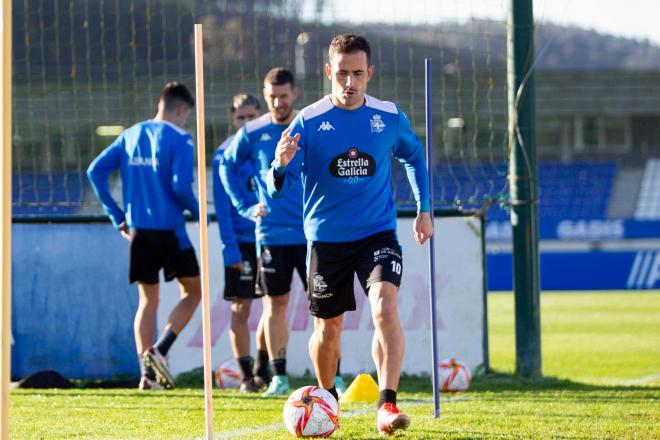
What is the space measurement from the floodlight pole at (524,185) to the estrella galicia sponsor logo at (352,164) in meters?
3.21

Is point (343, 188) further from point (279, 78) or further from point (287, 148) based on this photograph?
point (279, 78)

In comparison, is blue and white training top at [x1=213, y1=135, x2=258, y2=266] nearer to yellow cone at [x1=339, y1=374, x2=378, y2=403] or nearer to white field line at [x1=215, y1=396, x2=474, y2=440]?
yellow cone at [x1=339, y1=374, x2=378, y2=403]

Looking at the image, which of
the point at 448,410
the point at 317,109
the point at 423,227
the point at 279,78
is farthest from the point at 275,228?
the point at 423,227

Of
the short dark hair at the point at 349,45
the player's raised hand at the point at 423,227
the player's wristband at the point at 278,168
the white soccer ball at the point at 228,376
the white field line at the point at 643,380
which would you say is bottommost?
the white field line at the point at 643,380

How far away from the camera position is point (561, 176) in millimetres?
30141

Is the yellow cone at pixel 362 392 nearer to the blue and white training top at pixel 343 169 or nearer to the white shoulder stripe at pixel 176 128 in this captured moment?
the blue and white training top at pixel 343 169

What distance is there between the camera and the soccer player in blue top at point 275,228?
307 inches

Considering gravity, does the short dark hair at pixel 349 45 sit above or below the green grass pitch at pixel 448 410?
above

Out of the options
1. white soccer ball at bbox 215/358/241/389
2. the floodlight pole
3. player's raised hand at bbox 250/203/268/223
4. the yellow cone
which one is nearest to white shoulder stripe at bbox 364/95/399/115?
player's raised hand at bbox 250/203/268/223

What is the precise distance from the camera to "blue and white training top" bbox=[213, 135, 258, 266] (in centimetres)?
820

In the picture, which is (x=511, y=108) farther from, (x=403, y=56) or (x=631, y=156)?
(x=631, y=156)

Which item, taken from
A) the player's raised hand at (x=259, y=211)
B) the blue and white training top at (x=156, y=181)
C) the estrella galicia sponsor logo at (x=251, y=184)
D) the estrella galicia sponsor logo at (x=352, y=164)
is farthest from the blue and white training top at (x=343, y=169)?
the blue and white training top at (x=156, y=181)

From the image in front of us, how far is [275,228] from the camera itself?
7.85 m

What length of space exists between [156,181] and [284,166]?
3.05m
